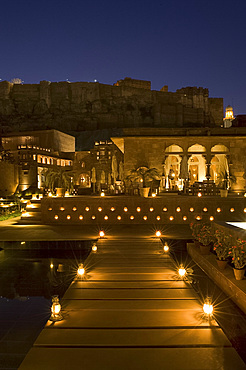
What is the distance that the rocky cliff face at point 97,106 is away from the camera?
64438mm

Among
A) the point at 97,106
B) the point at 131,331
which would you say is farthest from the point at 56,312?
the point at 97,106

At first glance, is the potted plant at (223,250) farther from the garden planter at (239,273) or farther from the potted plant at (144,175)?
the potted plant at (144,175)

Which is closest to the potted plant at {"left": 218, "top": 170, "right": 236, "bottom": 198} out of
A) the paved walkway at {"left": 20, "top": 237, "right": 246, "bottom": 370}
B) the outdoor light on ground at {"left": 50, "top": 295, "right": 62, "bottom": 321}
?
the paved walkway at {"left": 20, "top": 237, "right": 246, "bottom": 370}

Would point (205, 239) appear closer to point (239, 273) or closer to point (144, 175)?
point (239, 273)

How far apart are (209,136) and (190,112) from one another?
50307 mm

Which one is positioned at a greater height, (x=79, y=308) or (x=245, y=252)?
(x=245, y=252)

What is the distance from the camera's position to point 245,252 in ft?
19.0

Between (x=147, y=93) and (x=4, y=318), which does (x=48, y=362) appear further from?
(x=147, y=93)

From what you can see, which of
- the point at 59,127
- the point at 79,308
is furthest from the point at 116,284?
the point at 59,127

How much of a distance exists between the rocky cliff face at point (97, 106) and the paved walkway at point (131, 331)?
6062cm

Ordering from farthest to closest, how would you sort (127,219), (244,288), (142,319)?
1. (127,219)
2. (244,288)
3. (142,319)

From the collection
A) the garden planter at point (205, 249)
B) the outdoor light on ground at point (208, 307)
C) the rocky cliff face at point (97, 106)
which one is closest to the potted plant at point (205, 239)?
the garden planter at point (205, 249)

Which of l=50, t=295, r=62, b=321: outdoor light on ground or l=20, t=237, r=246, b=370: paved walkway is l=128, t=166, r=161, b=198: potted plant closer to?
l=20, t=237, r=246, b=370: paved walkway

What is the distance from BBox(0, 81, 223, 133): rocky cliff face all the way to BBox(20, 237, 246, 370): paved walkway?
6062 cm
